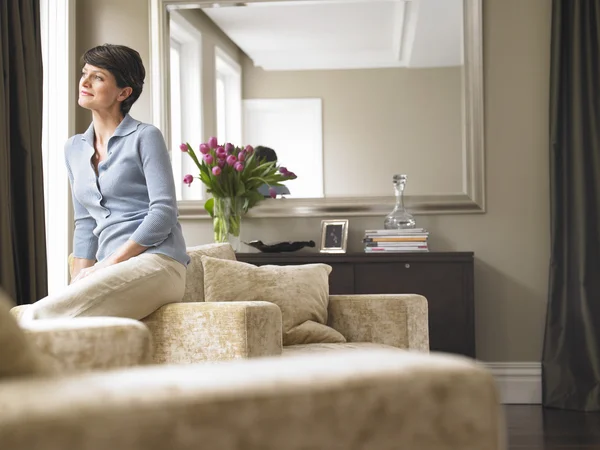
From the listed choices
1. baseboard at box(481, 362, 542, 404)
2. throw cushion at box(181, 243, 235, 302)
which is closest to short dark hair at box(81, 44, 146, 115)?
throw cushion at box(181, 243, 235, 302)

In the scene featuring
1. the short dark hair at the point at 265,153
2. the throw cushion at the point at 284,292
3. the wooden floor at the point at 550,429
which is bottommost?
the wooden floor at the point at 550,429

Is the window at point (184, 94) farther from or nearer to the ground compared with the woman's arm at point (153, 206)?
farther from the ground

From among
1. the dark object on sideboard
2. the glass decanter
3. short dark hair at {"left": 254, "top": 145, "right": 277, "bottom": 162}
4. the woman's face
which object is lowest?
the dark object on sideboard

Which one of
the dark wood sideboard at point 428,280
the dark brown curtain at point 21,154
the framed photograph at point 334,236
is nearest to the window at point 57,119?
the dark brown curtain at point 21,154

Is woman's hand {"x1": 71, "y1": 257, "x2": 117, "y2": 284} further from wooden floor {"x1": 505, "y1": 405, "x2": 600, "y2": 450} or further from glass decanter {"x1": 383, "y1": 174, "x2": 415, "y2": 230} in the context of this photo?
glass decanter {"x1": 383, "y1": 174, "x2": 415, "y2": 230}

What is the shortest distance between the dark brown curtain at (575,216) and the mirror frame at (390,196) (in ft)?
1.17

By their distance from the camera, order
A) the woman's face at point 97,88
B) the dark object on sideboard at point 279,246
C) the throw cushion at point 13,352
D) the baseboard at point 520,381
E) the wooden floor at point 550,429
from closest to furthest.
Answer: the throw cushion at point 13,352 → the woman's face at point 97,88 → the wooden floor at point 550,429 → the dark object on sideboard at point 279,246 → the baseboard at point 520,381

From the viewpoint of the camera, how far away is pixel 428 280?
3951 mm

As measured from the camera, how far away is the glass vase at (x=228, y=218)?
415 centimetres

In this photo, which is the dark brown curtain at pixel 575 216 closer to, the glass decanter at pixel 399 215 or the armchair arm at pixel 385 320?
the glass decanter at pixel 399 215

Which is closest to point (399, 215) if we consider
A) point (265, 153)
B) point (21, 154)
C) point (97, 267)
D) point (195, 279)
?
point (265, 153)

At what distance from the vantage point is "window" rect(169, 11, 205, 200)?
14.6 ft

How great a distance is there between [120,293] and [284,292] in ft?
3.12

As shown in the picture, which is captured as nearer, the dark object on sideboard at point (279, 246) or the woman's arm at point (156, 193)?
the woman's arm at point (156, 193)
